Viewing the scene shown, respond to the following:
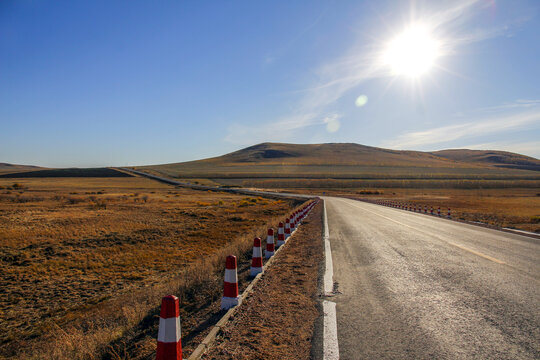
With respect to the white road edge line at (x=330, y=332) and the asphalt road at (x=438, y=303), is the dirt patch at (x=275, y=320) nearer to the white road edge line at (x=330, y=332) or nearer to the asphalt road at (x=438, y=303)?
the white road edge line at (x=330, y=332)

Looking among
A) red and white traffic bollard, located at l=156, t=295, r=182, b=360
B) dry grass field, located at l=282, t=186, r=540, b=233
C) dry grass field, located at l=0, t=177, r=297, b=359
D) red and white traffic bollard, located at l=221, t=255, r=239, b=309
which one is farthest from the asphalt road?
dry grass field, located at l=282, t=186, r=540, b=233

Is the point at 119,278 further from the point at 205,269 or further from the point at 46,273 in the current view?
the point at 205,269

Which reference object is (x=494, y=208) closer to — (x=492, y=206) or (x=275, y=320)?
(x=492, y=206)

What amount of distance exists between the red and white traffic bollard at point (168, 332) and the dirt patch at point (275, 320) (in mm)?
577

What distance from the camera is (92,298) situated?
8312 millimetres

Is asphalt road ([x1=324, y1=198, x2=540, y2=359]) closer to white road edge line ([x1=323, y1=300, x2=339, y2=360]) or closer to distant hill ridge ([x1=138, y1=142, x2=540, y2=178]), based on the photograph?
white road edge line ([x1=323, y1=300, x2=339, y2=360])

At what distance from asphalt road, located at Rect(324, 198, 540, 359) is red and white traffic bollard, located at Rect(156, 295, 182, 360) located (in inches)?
69.7

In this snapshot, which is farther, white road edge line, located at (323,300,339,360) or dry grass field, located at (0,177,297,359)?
dry grass field, located at (0,177,297,359)

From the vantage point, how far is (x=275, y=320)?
465 cm

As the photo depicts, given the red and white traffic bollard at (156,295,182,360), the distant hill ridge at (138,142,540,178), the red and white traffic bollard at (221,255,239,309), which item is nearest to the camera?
the red and white traffic bollard at (156,295,182,360)

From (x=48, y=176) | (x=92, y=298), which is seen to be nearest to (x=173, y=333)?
(x=92, y=298)

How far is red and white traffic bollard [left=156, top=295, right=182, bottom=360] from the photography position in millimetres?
3154

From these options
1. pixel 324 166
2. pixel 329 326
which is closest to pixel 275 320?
pixel 329 326

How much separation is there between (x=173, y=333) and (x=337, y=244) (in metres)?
8.73
